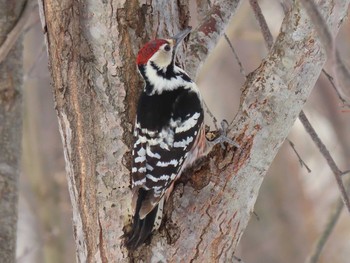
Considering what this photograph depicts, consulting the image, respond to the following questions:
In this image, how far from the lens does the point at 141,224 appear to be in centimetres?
254

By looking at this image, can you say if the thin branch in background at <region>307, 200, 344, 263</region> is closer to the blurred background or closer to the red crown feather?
the red crown feather

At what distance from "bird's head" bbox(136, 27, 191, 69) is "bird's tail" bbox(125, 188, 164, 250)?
0.48 metres

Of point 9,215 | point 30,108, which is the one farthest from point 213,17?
point 30,108

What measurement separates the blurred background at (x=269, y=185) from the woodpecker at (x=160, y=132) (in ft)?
12.0

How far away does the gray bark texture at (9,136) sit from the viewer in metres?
3.29

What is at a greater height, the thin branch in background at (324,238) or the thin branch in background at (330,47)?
the thin branch in background at (330,47)

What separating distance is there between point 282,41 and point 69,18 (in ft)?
2.47

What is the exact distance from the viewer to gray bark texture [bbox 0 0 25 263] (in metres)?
3.29

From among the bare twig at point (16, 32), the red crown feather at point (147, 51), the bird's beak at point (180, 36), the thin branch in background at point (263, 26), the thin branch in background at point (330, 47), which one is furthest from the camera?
the bare twig at point (16, 32)

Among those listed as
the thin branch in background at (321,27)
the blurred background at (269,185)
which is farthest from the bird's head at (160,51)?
the blurred background at (269,185)

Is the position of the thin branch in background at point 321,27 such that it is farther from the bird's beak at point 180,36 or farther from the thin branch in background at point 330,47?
the bird's beak at point 180,36

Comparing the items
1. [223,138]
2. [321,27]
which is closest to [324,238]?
[223,138]

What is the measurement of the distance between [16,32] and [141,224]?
3.92 feet

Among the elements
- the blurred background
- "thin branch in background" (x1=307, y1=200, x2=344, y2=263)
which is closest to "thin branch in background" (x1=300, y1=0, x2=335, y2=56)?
"thin branch in background" (x1=307, y1=200, x2=344, y2=263)
